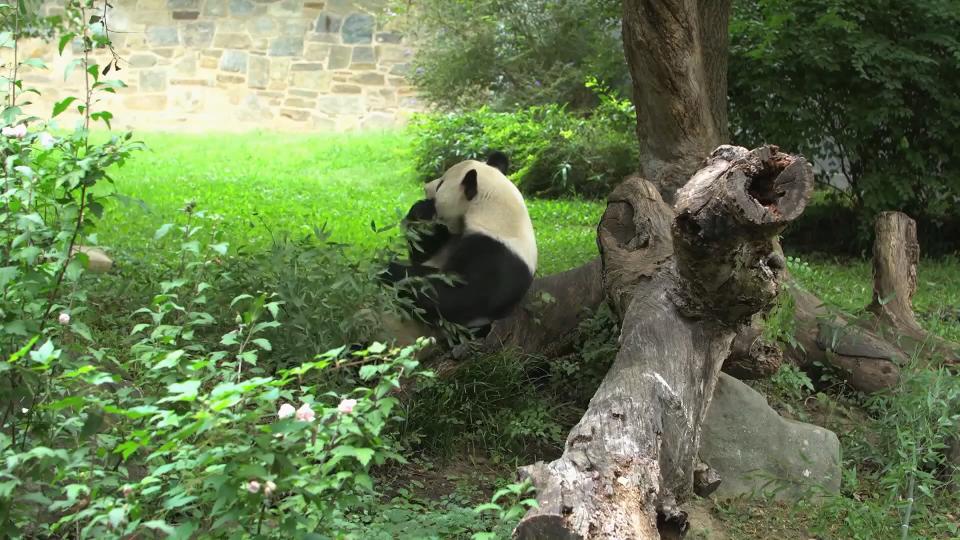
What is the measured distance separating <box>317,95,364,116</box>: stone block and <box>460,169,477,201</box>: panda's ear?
33.4 feet

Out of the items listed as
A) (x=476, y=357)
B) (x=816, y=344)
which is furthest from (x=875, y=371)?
(x=476, y=357)

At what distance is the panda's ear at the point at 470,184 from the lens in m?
5.32

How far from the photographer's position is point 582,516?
279cm

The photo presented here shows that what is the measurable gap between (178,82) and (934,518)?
1325cm

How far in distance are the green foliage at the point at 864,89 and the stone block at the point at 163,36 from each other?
9471mm

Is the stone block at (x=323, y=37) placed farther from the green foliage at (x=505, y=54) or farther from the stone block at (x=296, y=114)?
the green foliage at (x=505, y=54)

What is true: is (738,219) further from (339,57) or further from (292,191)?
(339,57)

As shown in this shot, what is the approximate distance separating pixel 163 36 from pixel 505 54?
216 inches

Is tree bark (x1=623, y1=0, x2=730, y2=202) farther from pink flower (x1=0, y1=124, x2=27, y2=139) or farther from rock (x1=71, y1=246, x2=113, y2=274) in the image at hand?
pink flower (x1=0, y1=124, x2=27, y2=139)

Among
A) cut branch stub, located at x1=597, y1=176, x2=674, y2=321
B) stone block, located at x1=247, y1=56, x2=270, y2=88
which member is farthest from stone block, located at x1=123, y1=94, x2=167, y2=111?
cut branch stub, located at x1=597, y1=176, x2=674, y2=321

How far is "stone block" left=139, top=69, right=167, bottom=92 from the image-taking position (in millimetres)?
15070

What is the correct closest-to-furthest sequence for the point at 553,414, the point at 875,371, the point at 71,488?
1. the point at 71,488
2. the point at 553,414
3. the point at 875,371

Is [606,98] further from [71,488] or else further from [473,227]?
[71,488]

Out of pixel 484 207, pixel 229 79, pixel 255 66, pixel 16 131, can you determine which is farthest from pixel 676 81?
pixel 229 79
